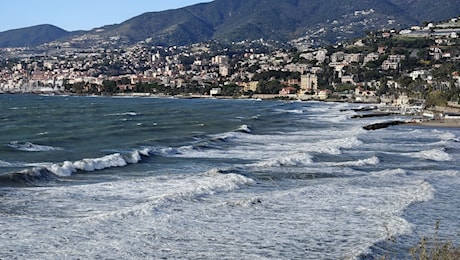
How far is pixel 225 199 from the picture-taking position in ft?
66.3

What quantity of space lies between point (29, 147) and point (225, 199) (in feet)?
57.4

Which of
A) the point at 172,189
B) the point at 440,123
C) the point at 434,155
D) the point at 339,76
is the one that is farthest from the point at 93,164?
the point at 339,76

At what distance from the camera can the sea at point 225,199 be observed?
1481cm

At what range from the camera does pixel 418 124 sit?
56.1m

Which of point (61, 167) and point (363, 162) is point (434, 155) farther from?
point (61, 167)

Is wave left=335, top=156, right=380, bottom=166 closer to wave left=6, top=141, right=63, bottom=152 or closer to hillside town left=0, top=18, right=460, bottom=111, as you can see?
wave left=6, top=141, right=63, bottom=152

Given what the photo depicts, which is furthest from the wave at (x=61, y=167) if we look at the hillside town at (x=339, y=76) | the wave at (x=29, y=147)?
the hillside town at (x=339, y=76)

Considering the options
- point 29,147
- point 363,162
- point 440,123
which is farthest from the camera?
point 440,123

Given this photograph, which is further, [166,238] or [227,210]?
[227,210]

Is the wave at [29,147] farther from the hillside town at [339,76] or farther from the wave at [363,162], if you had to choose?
the hillside town at [339,76]

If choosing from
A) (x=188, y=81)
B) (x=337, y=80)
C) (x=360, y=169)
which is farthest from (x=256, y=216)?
(x=188, y=81)

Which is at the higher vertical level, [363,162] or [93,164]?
[93,164]

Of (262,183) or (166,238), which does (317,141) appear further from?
(166,238)

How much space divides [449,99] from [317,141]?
160ft
